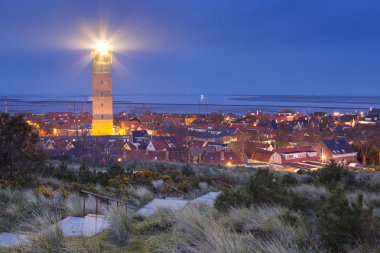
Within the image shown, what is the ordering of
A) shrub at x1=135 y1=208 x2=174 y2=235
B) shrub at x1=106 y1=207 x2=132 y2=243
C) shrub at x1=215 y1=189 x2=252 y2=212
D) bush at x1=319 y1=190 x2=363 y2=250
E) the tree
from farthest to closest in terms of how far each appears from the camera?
the tree, shrub at x1=215 y1=189 x2=252 y2=212, shrub at x1=135 y1=208 x2=174 y2=235, shrub at x1=106 y1=207 x2=132 y2=243, bush at x1=319 y1=190 x2=363 y2=250

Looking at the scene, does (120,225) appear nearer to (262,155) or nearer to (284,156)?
(262,155)

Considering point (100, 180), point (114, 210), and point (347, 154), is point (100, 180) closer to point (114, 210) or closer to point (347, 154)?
point (114, 210)

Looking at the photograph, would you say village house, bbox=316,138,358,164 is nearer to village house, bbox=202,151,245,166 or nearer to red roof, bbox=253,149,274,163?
red roof, bbox=253,149,274,163

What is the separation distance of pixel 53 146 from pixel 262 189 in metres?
31.9

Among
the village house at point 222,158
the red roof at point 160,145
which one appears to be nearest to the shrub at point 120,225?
the village house at point 222,158

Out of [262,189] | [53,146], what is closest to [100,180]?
[262,189]

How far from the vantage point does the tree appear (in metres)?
10.2

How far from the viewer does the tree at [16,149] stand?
1020 centimetres

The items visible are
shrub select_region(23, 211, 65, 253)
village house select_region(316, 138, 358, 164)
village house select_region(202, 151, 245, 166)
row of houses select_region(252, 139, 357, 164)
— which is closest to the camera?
shrub select_region(23, 211, 65, 253)

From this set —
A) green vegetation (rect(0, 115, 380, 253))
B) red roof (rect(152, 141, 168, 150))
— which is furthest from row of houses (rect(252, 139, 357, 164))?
green vegetation (rect(0, 115, 380, 253))

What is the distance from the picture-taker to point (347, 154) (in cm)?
3816

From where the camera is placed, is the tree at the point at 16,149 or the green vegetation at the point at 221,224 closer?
the green vegetation at the point at 221,224

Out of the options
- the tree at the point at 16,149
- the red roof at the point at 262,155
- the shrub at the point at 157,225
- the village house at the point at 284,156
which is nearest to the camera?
the shrub at the point at 157,225

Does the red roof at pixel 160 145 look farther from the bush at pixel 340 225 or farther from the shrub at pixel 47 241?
the bush at pixel 340 225
